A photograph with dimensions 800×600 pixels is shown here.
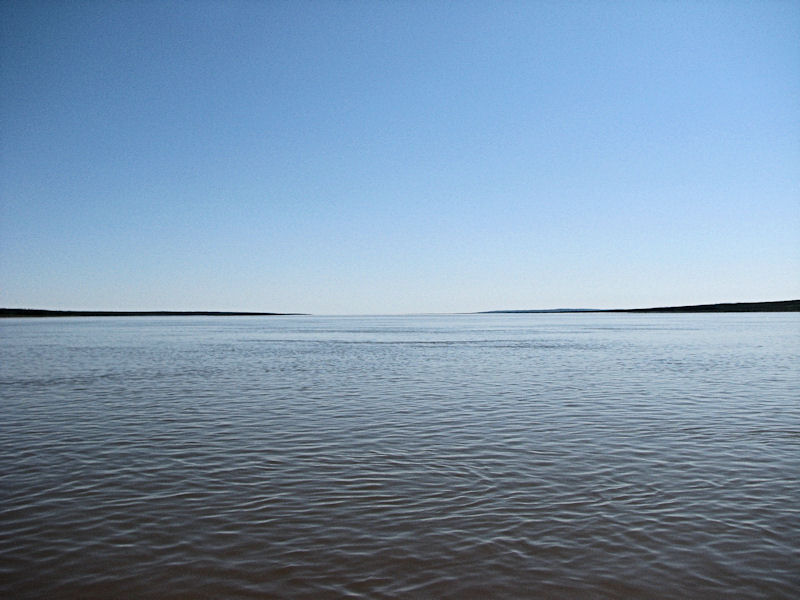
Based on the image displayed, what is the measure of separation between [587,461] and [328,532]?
21.3ft

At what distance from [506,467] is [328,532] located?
4845mm

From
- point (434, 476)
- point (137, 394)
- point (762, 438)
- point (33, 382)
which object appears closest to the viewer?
point (434, 476)

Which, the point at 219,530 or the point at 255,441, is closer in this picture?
the point at 219,530

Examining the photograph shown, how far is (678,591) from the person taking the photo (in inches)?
274

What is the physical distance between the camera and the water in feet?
24.1

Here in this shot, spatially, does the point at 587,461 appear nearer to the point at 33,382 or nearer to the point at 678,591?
the point at 678,591

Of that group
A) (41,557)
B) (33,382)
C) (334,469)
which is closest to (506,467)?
(334,469)

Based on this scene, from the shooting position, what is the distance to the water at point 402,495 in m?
7.34

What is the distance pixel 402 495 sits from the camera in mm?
10523

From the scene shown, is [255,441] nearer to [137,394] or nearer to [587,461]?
[587,461]

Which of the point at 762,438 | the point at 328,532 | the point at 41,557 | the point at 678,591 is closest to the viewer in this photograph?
the point at 678,591

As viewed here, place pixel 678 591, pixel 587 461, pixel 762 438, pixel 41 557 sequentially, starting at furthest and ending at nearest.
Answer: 1. pixel 762 438
2. pixel 587 461
3. pixel 41 557
4. pixel 678 591

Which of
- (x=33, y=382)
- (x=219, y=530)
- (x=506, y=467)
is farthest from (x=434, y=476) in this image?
(x=33, y=382)

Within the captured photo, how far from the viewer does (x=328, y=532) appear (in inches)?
346
